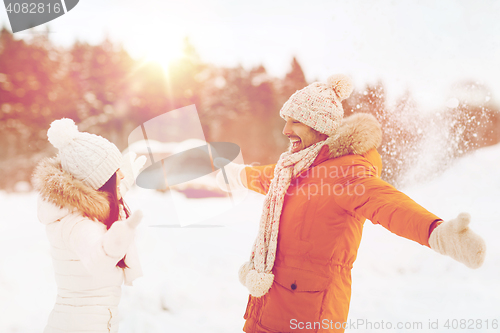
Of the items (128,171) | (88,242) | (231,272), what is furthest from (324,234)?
(231,272)

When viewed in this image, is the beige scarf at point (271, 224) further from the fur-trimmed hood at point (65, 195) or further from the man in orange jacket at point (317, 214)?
the fur-trimmed hood at point (65, 195)

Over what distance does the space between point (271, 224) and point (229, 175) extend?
562mm

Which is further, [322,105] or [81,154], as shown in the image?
[322,105]

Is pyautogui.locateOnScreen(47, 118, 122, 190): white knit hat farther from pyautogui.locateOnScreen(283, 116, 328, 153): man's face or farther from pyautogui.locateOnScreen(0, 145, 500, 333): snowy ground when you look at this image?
pyautogui.locateOnScreen(0, 145, 500, 333): snowy ground

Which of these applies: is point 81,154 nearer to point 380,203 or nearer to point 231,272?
point 380,203

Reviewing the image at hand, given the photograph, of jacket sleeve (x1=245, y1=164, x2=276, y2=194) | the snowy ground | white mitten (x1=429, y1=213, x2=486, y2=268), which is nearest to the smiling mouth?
jacket sleeve (x1=245, y1=164, x2=276, y2=194)

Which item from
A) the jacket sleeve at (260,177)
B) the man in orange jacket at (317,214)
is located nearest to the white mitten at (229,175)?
the jacket sleeve at (260,177)

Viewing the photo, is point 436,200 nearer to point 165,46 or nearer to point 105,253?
point 105,253

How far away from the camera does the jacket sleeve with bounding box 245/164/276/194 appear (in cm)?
170

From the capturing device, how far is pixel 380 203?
103 centimetres

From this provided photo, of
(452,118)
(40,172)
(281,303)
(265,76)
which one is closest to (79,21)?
(265,76)

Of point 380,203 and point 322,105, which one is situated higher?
point 322,105

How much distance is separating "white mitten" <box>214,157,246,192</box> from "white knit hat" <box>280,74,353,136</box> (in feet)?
1.74

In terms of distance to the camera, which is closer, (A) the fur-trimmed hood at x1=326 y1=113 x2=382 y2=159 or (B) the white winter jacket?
(B) the white winter jacket
